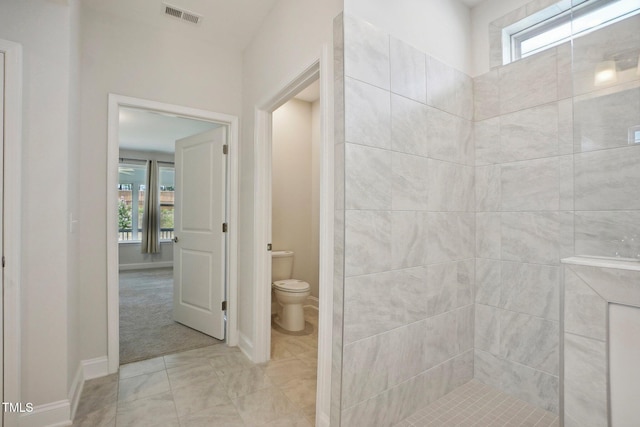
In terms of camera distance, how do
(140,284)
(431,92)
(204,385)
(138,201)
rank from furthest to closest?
(138,201), (140,284), (204,385), (431,92)

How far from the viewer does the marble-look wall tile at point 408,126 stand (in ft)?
5.36

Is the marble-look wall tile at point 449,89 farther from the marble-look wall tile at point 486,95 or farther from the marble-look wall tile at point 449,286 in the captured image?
the marble-look wall tile at point 449,286

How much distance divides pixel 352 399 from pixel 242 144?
2174mm

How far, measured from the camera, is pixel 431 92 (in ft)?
6.06

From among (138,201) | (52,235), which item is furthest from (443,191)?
(138,201)

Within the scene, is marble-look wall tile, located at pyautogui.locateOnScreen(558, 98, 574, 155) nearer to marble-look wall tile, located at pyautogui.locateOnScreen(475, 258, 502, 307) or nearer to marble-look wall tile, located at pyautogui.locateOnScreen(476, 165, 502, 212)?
marble-look wall tile, located at pyautogui.locateOnScreen(476, 165, 502, 212)

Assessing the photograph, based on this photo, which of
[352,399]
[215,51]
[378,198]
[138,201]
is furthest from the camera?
[138,201]

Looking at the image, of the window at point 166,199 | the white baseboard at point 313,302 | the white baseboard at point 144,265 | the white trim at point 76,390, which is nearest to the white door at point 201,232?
the white trim at point 76,390

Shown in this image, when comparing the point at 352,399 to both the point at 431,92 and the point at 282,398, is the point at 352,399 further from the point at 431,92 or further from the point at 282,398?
the point at 431,92

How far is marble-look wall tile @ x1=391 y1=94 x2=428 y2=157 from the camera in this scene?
1634 mm

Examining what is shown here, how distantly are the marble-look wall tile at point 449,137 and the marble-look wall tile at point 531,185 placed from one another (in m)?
0.27

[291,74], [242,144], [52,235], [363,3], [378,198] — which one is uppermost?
[363,3]

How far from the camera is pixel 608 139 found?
3.85 feet

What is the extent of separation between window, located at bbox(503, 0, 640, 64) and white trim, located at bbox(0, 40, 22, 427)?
268cm
